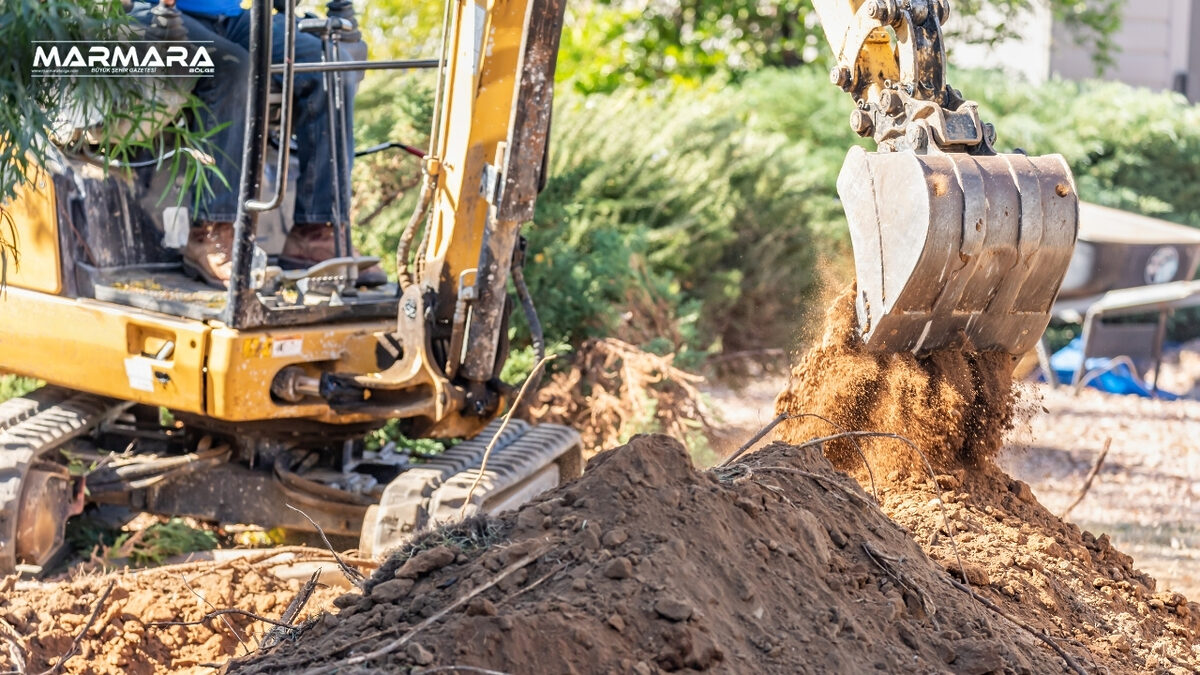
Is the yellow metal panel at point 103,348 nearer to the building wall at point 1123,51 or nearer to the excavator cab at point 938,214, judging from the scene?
the excavator cab at point 938,214

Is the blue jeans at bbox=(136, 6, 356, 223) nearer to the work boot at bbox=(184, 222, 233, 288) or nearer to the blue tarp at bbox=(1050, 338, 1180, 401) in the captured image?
the work boot at bbox=(184, 222, 233, 288)

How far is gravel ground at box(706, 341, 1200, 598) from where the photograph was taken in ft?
22.7

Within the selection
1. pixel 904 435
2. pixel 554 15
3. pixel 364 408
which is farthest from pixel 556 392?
pixel 904 435

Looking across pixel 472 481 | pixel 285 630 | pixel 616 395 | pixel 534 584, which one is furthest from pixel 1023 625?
pixel 616 395

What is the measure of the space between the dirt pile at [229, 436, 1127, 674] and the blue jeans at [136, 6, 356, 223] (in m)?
2.62

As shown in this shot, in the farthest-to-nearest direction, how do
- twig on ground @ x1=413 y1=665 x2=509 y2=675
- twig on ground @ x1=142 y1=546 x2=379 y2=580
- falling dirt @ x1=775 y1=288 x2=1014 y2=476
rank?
twig on ground @ x1=142 y1=546 x2=379 y2=580 → falling dirt @ x1=775 y1=288 x2=1014 y2=476 → twig on ground @ x1=413 y1=665 x2=509 y2=675

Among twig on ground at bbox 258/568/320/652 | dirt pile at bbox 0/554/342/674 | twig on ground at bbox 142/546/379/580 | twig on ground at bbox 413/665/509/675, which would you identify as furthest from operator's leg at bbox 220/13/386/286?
twig on ground at bbox 413/665/509/675

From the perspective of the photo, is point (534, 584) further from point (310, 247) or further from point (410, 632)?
point (310, 247)

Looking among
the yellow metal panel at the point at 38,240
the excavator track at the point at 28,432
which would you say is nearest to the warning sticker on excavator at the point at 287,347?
the yellow metal panel at the point at 38,240

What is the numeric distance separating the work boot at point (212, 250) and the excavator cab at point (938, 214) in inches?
105

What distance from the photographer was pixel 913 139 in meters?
4.28

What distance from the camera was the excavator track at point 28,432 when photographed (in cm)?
546

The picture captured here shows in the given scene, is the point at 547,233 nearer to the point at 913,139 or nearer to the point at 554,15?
the point at 554,15

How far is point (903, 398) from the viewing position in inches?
173
